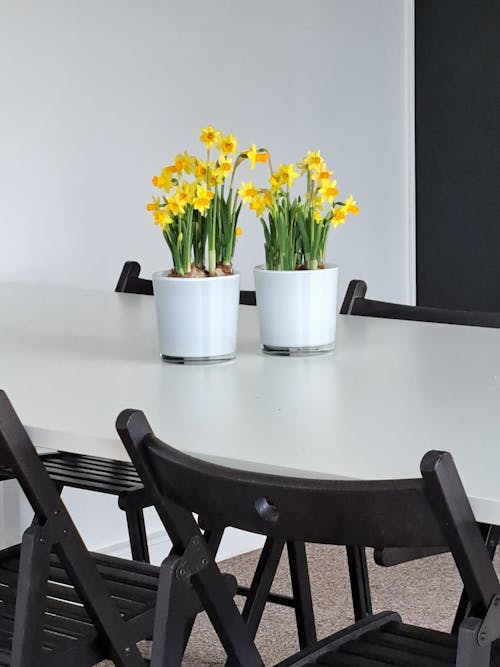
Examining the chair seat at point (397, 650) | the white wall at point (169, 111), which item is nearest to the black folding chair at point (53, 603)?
the chair seat at point (397, 650)

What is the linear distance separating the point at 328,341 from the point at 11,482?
1.50m

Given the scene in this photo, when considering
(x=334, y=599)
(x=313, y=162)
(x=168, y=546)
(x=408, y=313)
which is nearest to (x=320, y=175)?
(x=313, y=162)

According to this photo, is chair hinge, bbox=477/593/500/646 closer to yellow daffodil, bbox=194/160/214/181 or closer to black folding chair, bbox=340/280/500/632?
yellow daffodil, bbox=194/160/214/181

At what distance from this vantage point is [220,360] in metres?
2.19

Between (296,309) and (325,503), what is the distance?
2.92 feet

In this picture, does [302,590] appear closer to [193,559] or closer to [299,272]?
[299,272]

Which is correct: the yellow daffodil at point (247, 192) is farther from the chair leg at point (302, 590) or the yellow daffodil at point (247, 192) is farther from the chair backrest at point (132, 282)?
the chair backrest at point (132, 282)

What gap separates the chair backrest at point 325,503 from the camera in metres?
1.28

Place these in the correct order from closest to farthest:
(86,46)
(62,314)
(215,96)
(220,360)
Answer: (220,360), (62,314), (86,46), (215,96)

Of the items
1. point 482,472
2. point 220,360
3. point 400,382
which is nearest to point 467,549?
point 482,472

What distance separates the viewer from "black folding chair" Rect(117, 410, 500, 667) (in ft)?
4.25

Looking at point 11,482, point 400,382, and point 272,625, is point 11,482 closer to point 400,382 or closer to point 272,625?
point 272,625

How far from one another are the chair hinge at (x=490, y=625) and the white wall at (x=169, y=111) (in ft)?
7.87

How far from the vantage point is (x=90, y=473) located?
279 centimetres
